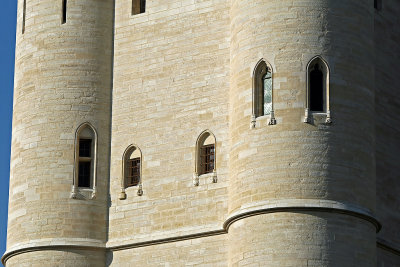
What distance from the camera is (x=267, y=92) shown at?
3888cm

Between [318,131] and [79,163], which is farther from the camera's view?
[79,163]

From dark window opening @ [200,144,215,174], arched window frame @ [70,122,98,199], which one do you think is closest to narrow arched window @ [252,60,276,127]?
dark window opening @ [200,144,215,174]

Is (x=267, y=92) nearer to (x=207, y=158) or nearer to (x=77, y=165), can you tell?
(x=207, y=158)

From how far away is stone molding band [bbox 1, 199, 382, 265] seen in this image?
37469mm

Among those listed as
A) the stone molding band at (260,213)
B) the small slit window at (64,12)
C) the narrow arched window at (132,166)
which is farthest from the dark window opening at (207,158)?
the small slit window at (64,12)

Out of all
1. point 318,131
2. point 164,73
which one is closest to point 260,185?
point 318,131

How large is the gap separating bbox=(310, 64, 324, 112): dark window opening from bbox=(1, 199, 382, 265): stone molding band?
7.09 ft

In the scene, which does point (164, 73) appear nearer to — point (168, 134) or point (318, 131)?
point (168, 134)

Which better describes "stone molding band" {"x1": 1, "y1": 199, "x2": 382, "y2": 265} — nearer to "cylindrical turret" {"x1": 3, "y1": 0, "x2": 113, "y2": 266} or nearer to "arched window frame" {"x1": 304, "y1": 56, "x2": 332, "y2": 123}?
"cylindrical turret" {"x1": 3, "y1": 0, "x2": 113, "y2": 266}

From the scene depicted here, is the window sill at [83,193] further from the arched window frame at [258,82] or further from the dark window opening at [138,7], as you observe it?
the arched window frame at [258,82]

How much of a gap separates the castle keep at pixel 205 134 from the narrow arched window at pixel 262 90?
0.04 metres

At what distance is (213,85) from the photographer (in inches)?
1607

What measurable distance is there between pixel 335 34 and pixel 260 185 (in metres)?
3.66

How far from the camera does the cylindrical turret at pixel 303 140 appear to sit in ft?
123
